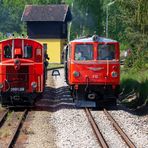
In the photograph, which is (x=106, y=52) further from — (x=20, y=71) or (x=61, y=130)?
(x=61, y=130)

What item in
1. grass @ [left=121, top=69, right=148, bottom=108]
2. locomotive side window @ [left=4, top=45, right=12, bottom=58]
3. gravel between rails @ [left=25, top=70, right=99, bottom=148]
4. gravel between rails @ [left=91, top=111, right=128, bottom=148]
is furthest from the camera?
grass @ [left=121, top=69, right=148, bottom=108]

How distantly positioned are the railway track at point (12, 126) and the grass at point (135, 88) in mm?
5561

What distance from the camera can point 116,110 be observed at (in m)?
19.8

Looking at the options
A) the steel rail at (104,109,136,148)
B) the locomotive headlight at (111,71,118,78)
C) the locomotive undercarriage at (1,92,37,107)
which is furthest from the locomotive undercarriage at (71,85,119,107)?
the locomotive undercarriage at (1,92,37,107)

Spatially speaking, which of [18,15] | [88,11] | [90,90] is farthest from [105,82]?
[18,15]

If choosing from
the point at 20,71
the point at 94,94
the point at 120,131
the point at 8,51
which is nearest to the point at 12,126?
the point at 120,131

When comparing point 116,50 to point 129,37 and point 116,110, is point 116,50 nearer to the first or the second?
point 116,110

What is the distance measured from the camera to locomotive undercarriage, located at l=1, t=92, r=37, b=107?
19594 mm

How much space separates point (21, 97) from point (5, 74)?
105 centimetres

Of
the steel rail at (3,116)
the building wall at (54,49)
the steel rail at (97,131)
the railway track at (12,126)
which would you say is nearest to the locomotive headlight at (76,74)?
the steel rail at (97,131)

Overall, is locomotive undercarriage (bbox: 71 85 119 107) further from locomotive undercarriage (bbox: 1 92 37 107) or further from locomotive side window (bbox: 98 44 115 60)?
locomotive undercarriage (bbox: 1 92 37 107)

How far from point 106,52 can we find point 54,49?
42667 mm

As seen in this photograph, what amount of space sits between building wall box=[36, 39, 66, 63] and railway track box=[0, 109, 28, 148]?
42.6 metres

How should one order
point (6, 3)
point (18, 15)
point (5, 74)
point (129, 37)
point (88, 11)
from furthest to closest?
1. point (18, 15)
2. point (6, 3)
3. point (88, 11)
4. point (129, 37)
5. point (5, 74)
